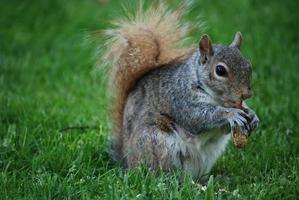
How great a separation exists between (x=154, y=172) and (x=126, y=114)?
48 centimetres

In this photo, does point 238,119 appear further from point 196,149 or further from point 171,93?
point 171,93

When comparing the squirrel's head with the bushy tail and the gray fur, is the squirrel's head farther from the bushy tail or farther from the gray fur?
the bushy tail

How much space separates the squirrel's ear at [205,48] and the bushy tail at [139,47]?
1.16ft

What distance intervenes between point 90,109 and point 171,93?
4.28 feet

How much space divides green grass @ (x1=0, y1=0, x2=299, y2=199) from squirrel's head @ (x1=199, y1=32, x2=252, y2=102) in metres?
0.46

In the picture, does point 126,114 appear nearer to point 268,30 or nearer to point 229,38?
point 229,38

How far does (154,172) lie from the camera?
3.65 m

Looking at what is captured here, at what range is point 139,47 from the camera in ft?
13.3

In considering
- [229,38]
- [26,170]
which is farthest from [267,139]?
[229,38]

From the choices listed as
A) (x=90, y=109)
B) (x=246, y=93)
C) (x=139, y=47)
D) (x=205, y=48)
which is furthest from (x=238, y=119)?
(x=90, y=109)

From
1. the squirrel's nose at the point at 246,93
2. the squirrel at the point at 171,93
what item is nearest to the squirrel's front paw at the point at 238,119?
the squirrel at the point at 171,93

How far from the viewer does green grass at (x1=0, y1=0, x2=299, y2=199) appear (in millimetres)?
3418

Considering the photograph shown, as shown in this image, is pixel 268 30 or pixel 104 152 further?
pixel 268 30

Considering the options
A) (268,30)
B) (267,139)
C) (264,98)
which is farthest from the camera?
(268,30)
